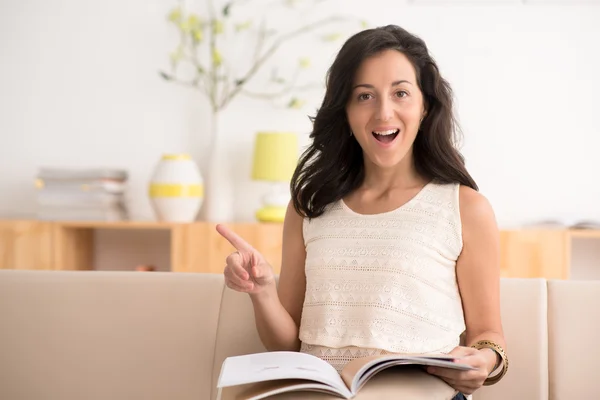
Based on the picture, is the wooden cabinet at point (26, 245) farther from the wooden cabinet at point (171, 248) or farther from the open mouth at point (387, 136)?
the open mouth at point (387, 136)

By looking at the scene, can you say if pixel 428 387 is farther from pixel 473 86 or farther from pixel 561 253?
pixel 473 86

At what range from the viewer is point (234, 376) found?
4.14 feet

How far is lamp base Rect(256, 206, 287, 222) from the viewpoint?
362 centimetres

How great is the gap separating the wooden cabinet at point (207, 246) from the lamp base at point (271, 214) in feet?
0.39

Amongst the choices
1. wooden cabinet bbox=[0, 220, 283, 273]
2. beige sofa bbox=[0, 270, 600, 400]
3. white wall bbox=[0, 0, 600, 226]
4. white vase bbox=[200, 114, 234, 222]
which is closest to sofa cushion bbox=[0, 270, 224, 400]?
beige sofa bbox=[0, 270, 600, 400]

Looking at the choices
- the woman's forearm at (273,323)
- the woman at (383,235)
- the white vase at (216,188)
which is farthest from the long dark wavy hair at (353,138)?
the white vase at (216,188)

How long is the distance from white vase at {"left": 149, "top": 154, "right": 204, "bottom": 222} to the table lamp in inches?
11.1

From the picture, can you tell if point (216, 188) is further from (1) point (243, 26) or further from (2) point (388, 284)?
(2) point (388, 284)

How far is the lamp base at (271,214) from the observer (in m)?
3.62

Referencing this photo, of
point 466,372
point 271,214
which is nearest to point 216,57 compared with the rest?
point 271,214

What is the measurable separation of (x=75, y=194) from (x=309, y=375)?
104 inches

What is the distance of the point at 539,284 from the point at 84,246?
2604 mm

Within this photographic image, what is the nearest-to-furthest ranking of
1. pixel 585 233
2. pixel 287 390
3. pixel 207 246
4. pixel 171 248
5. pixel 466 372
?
pixel 287 390 → pixel 466 372 → pixel 585 233 → pixel 207 246 → pixel 171 248

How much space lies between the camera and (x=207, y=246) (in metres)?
3.55
